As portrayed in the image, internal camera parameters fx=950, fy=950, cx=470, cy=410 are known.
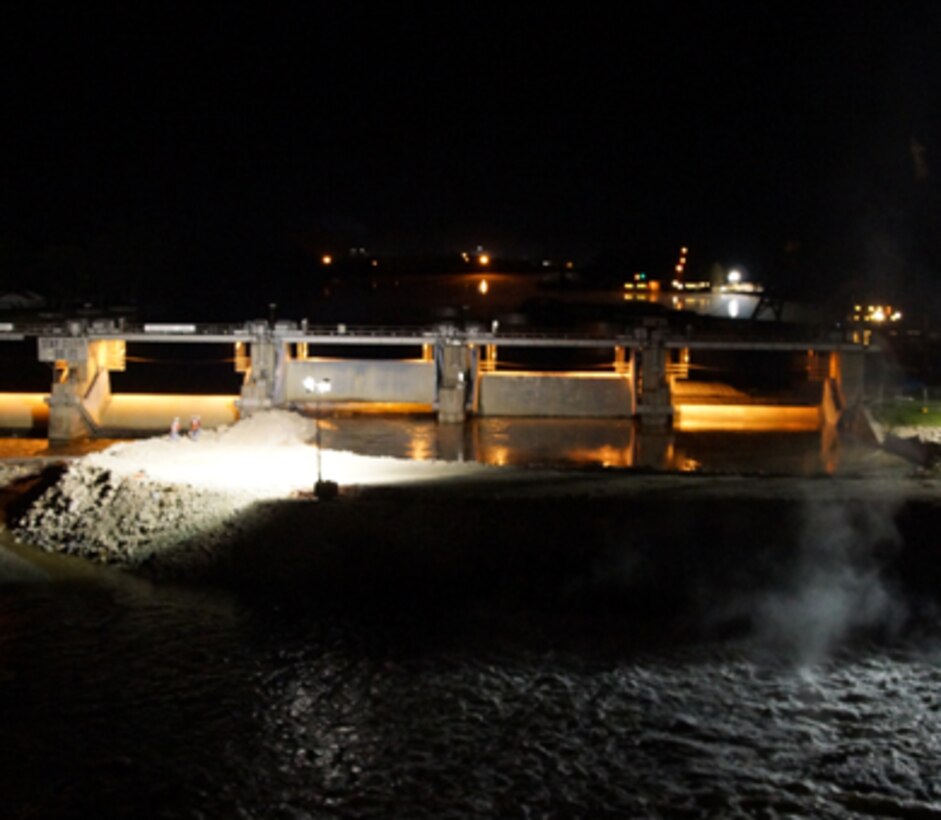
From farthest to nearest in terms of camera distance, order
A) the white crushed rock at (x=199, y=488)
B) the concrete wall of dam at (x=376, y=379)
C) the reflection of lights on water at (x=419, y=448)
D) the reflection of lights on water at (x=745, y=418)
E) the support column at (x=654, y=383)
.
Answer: the concrete wall of dam at (x=376, y=379)
the support column at (x=654, y=383)
the reflection of lights on water at (x=745, y=418)
the reflection of lights on water at (x=419, y=448)
the white crushed rock at (x=199, y=488)

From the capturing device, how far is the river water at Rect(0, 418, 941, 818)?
12961mm

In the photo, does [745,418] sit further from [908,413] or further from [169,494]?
[169,494]

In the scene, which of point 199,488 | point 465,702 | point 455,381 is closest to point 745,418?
point 455,381

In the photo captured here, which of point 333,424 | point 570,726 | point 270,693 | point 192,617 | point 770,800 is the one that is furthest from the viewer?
point 333,424

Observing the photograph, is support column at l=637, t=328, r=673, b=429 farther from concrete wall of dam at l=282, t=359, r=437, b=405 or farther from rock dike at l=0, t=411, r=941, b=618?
rock dike at l=0, t=411, r=941, b=618

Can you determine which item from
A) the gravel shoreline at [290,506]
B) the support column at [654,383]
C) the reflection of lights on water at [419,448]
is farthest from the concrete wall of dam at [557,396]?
the gravel shoreline at [290,506]

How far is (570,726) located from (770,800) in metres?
3.29

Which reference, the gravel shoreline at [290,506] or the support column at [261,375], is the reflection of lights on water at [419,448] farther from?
the gravel shoreline at [290,506]

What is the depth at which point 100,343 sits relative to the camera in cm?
5381

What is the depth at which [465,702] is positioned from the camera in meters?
15.8

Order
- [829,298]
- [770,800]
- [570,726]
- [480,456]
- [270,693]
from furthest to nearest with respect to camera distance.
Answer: [829,298] < [480,456] < [270,693] < [570,726] < [770,800]

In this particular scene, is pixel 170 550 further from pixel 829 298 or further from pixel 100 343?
pixel 829 298

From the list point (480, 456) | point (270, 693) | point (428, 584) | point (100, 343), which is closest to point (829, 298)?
point (480, 456)

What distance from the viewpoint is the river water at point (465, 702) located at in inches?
510
